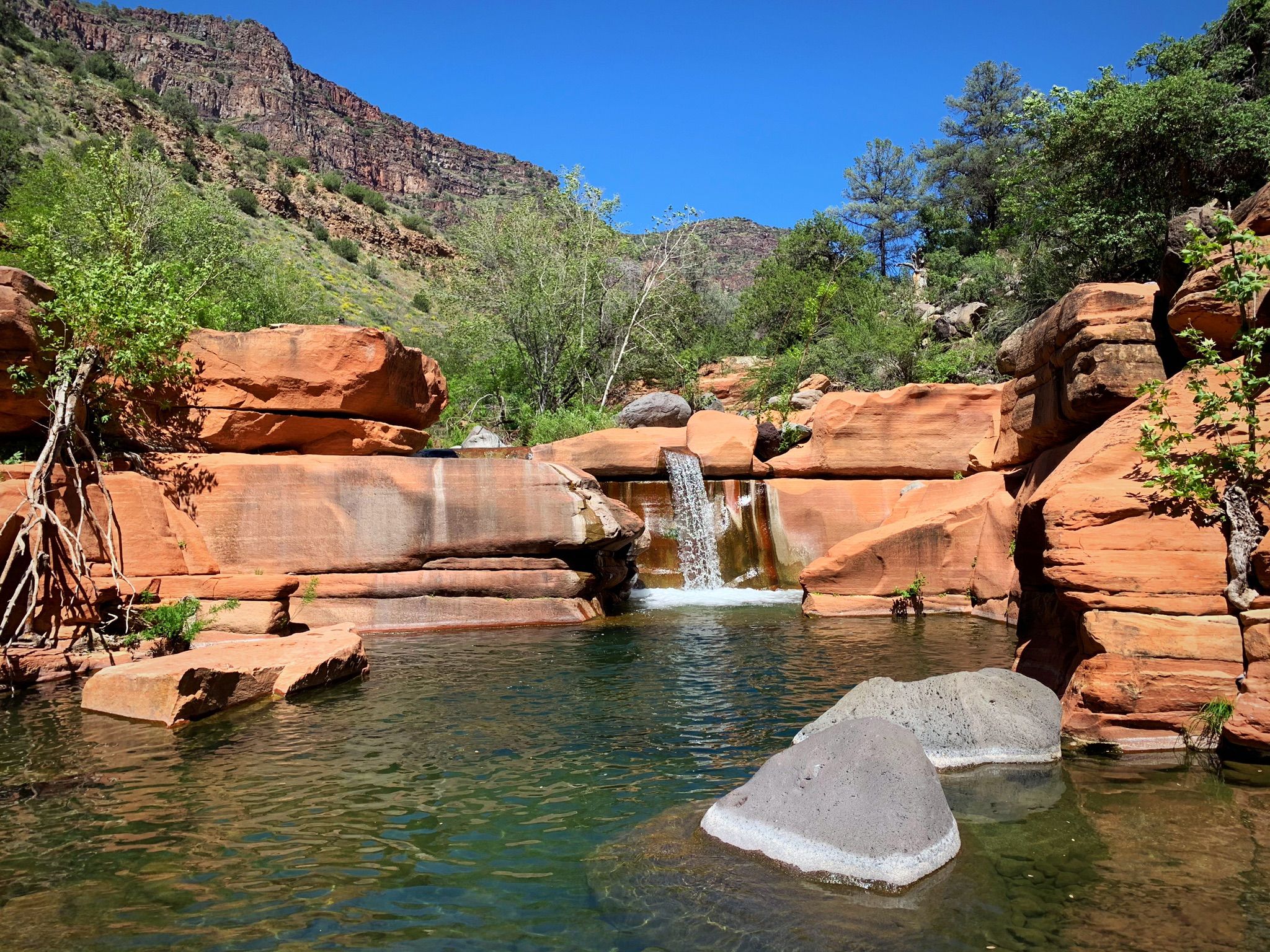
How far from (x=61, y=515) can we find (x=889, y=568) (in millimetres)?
13096

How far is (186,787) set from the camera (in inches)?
246

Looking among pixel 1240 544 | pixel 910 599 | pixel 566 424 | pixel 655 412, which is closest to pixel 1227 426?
pixel 1240 544

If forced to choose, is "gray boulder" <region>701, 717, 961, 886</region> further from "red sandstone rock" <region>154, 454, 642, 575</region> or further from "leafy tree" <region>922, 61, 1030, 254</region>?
"leafy tree" <region>922, 61, 1030, 254</region>

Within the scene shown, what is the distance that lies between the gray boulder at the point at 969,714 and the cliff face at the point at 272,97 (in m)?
62.9

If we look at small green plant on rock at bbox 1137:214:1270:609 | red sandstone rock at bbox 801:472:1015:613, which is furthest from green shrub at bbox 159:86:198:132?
small green plant on rock at bbox 1137:214:1270:609

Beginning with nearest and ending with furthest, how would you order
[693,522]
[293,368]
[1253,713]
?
[1253,713] < [293,368] < [693,522]

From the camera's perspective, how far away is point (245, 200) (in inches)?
1850

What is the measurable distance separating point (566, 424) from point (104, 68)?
148 feet

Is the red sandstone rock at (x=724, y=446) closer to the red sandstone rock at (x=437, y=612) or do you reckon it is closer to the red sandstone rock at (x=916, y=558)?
the red sandstone rock at (x=916, y=558)

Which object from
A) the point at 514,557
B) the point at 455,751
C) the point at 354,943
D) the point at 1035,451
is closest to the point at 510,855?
the point at 354,943

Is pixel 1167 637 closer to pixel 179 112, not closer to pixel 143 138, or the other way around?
pixel 143 138

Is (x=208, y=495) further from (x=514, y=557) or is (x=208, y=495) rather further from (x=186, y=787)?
(x=186, y=787)

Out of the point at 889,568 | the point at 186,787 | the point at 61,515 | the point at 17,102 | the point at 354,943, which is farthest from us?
the point at 17,102

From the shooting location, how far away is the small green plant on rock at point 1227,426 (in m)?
6.85
